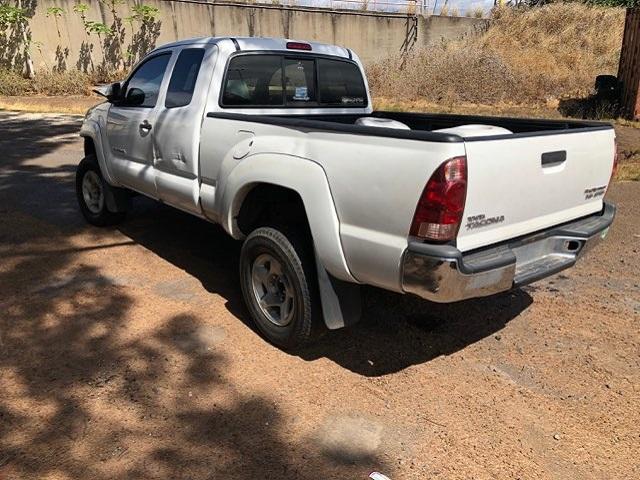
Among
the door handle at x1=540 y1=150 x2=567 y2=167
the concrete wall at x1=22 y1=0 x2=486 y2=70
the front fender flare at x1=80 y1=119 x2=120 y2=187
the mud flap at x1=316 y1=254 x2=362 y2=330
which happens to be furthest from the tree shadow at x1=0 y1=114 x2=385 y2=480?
the concrete wall at x1=22 y1=0 x2=486 y2=70

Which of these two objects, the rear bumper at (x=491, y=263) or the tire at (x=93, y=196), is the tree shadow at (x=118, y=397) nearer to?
the rear bumper at (x=491, y=263)

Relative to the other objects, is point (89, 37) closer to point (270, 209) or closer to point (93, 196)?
point (93, 196)

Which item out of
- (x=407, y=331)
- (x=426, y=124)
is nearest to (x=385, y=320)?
(x=407, y=331)

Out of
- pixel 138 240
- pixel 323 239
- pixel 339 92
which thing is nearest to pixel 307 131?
pixel 323 239

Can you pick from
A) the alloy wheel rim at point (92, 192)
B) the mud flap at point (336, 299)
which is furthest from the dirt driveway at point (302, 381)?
the alloy wheel rim at point (92, 192)

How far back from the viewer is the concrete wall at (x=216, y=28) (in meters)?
22.5

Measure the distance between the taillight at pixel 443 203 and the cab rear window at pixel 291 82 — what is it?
2.14 metres

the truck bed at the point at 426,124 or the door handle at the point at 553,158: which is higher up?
the truck bed at the point at 426,124

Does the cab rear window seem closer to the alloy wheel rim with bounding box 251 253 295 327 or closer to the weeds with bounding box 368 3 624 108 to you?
the alloy wheel rim with bounding box 251 253 295 327

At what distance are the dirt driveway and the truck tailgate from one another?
0.94 metres

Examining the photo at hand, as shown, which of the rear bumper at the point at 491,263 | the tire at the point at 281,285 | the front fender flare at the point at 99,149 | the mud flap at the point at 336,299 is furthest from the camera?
the front fender flare at the point at 99,149

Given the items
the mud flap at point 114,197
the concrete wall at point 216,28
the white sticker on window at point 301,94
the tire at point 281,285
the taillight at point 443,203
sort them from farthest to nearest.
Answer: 1. the concrete wall at point 216,28
2. the mud flap at point 114,197
3. the white sticker on window at point 301,94
4. the tire at point 281,285
5. the taillight at point 443,203

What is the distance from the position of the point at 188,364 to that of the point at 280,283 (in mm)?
762

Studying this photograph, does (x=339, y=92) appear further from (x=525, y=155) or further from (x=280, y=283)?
(x=525, y=155)
